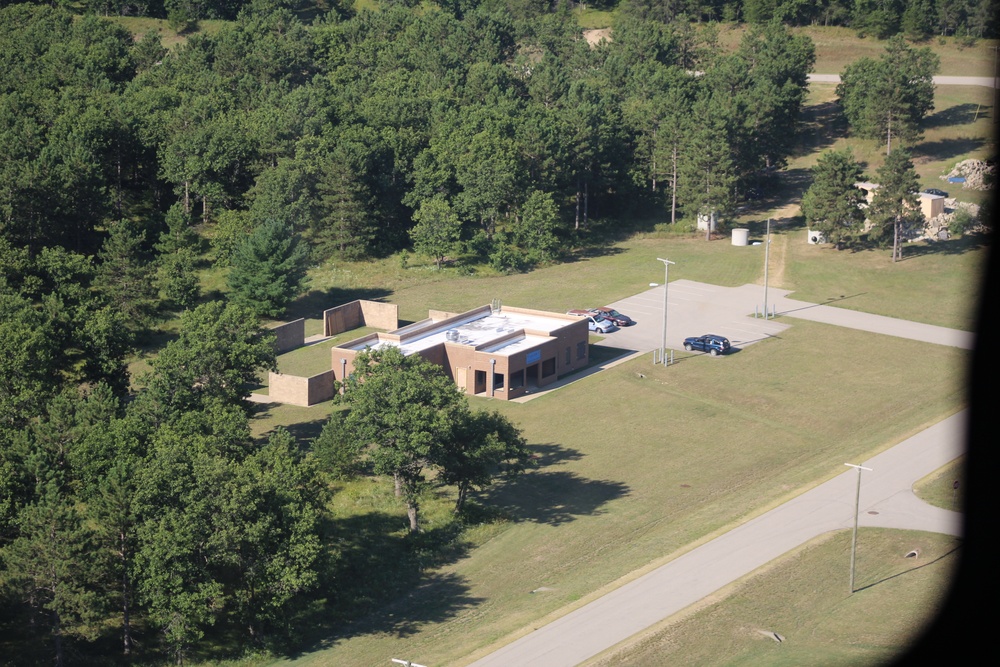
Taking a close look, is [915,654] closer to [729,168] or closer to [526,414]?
[526,414]

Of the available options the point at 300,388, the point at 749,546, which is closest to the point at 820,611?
the point at 749,546

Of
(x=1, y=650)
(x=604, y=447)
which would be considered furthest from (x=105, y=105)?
(x=1, y=650)

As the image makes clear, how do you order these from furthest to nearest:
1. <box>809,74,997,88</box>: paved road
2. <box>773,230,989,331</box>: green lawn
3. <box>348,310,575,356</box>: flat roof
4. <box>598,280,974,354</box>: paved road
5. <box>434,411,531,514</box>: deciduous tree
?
1. <box>809,74,997,88</box>: paved road
2. <box>773,230,989,331</box>: green lawn
3. <box>598,280,974,354</box>: paved road
4. <box>348,310,575,356</box>: flat roof
5. <box>434,411,531,514</box>: deciduous tree

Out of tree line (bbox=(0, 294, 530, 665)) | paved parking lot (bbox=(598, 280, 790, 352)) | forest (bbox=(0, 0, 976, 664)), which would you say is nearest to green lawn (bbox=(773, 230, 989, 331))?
paved parking lot (bbox=(598, 280, 790, 352))

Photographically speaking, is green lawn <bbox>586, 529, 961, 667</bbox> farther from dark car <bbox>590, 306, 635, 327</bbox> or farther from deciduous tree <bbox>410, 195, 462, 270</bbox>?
deciduous tree <bbox>410, 195, 462, 270</bbox>

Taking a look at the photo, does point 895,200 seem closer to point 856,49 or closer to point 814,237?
point 814,237
